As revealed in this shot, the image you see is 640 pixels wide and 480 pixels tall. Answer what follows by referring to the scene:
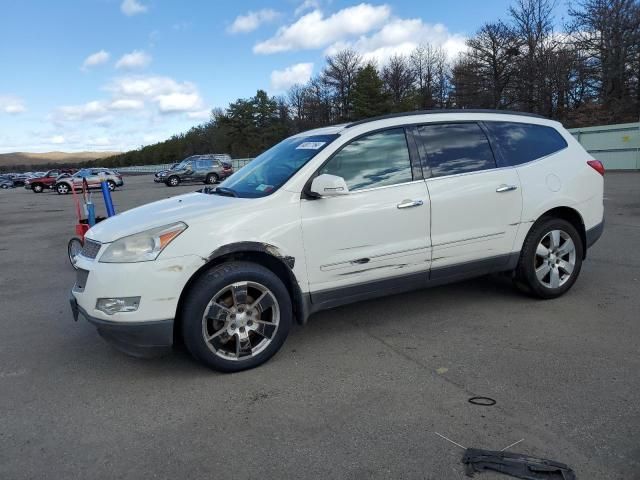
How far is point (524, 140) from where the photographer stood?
4.95 metres

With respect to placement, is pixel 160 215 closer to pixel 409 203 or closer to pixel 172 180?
pixel 409 203

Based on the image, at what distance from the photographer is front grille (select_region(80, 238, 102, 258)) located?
11.9 ft

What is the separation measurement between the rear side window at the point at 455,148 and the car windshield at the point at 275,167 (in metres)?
0.88

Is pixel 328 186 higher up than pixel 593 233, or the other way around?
pixel 328 186

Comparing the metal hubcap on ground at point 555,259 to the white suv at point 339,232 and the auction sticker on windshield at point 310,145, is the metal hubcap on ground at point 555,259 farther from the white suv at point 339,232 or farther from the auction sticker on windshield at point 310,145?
the auction sticker on windshield at point 310,145

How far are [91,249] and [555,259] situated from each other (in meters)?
4.22

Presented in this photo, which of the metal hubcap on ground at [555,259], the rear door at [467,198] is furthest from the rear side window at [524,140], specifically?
the metal hubcap on ground at [555,259]

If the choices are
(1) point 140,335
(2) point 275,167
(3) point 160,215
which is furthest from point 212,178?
(1) point 140,335

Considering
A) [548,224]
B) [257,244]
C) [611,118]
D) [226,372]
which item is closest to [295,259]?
[257,244]

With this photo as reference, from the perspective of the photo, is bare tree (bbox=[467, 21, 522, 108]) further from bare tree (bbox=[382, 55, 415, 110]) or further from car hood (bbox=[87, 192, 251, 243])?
car hood (bbox=[87, 192, 251, 243])

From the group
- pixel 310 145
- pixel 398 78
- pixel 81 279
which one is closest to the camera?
pixel 81 279

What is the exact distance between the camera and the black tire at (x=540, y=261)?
4836 mm

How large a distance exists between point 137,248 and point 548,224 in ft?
12.3

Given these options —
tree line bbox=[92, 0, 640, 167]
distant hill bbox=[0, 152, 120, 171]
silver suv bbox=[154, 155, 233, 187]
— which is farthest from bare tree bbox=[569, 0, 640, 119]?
distant hill bbox=[0, 152, 120, 171]
